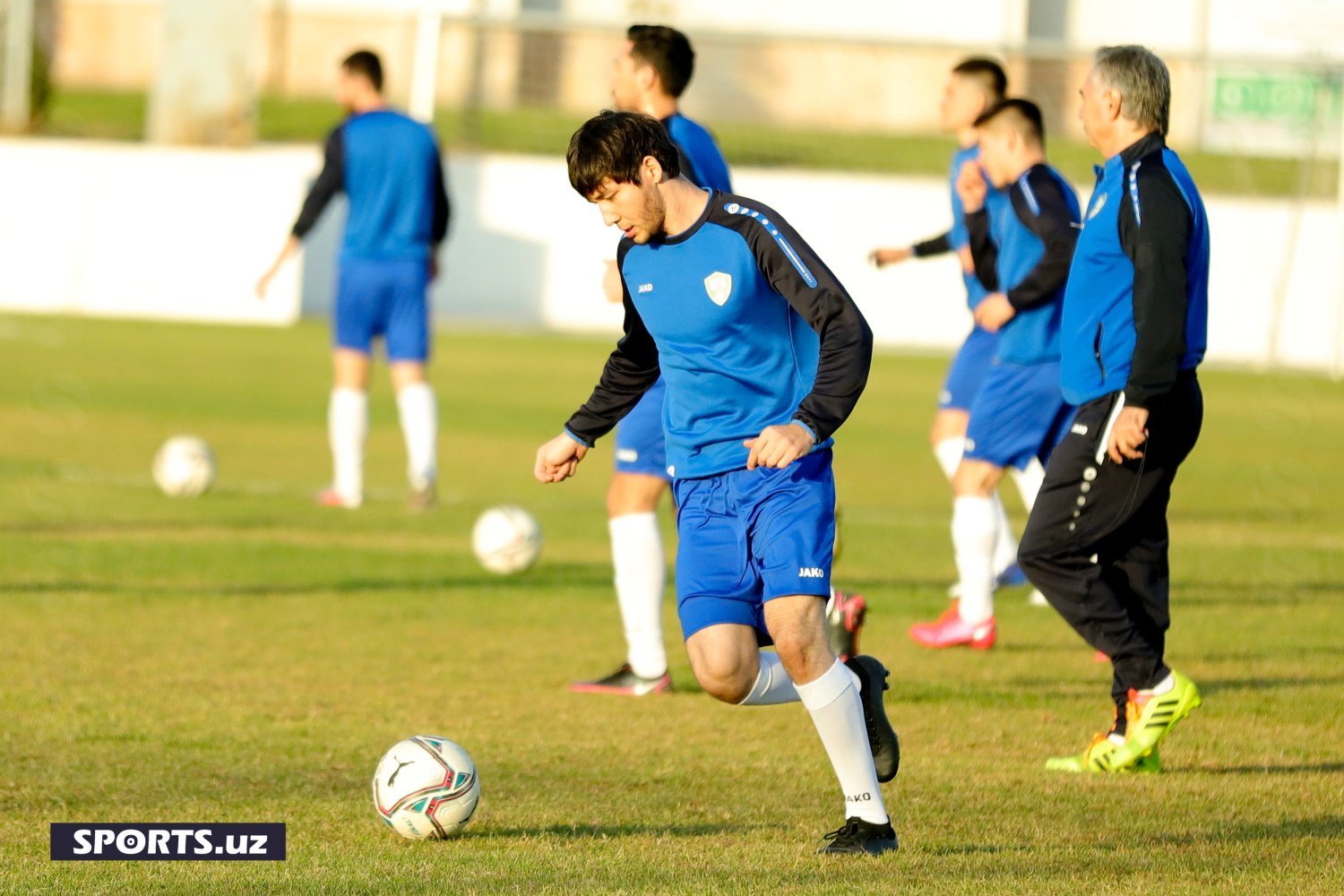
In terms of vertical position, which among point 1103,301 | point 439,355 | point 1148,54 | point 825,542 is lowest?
point 439,355

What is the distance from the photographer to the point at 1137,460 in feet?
16.7

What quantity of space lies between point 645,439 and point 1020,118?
2.20 meters

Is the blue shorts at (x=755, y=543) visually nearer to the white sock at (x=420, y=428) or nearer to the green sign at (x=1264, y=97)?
the white sock at (x=420, y=428)

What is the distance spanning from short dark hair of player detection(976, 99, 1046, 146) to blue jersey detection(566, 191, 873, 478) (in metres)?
3.03

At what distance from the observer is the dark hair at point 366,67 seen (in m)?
10.7

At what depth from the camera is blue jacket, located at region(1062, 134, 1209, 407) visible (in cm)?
488

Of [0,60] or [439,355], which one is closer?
[439,355]

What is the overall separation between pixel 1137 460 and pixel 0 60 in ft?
90.9

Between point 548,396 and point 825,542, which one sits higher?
point 825,542

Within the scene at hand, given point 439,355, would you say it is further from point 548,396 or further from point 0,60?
point 0,60

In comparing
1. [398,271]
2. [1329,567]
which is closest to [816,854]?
[1329,567]

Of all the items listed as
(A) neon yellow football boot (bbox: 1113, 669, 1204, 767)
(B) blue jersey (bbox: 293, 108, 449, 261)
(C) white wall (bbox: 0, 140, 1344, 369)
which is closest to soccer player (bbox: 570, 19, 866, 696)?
(A) neon yellow football boot (bbox: 1113, 669, 1204, 767)

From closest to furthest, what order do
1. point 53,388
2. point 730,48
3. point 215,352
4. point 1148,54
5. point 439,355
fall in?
point 1148,54, point 53,388, point 215,352, point 439,355, point 730,48

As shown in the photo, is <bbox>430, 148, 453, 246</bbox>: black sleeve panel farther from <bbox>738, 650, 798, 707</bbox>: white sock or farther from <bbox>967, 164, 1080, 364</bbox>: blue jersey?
<bbox>738, 650, 798, 707</bbox>: white sock
